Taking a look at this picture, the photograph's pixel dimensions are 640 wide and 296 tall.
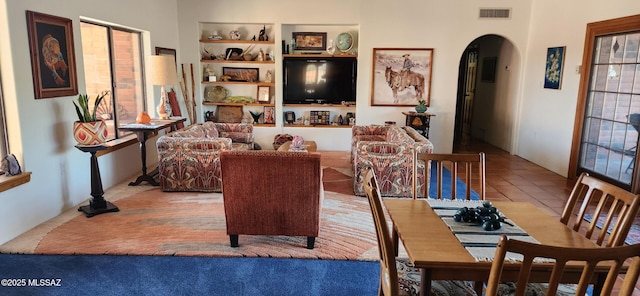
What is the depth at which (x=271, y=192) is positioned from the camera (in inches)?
123

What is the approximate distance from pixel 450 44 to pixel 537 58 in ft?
4.61

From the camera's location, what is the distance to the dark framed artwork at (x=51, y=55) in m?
3.66

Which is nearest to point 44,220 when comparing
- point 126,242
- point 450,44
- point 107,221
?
point 107,221

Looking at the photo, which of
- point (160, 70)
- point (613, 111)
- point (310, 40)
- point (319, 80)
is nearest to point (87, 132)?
point (160, 70)

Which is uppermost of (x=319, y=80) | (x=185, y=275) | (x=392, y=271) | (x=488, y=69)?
(x=488, y=69)

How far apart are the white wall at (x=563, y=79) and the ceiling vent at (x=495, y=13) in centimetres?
42

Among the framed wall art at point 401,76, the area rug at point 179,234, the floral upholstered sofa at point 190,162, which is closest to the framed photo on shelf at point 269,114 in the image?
the framed wall art at point 401,76

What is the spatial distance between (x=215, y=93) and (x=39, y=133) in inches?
154

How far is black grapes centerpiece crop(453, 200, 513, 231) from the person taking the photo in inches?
74.7

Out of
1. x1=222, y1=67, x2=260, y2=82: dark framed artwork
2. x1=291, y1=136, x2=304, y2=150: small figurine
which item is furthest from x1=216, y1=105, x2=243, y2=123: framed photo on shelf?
x1=291, y1=136, x2=304, y2=150: small figurine

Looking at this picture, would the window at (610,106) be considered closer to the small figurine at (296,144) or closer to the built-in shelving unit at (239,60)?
the small figurine at (296,144)

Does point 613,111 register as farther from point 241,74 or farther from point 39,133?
point 39,133

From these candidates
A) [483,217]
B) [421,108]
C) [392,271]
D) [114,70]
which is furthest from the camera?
[421,108]

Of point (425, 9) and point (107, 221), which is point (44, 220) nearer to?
point (107, 221)
